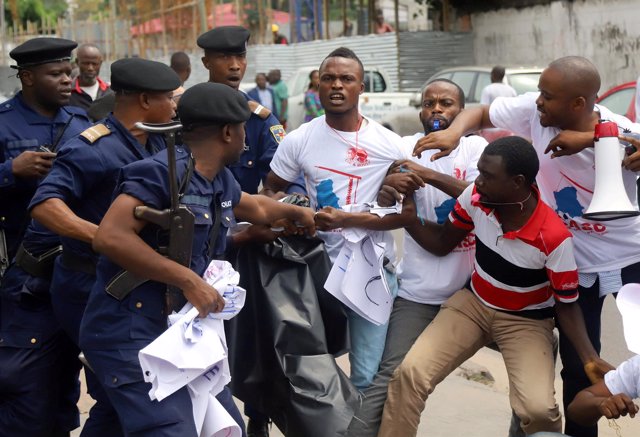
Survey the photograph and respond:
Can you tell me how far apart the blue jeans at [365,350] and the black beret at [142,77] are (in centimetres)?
134

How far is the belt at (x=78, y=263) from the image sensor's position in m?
4.30

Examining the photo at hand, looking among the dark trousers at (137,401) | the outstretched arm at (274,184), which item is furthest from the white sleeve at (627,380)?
the outstretched arm at (274,184)

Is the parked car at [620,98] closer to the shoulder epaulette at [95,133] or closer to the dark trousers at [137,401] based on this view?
the shoulder epaulette at [95,133]

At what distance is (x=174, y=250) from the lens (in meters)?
3.63

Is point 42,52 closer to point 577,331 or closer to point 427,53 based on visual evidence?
point 577,331

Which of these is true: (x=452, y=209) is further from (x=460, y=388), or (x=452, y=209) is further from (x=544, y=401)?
(x=460, y=388)

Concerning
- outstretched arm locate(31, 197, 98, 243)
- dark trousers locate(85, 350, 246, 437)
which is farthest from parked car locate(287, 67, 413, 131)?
dark trousers locate(85, 350, 246, 437)

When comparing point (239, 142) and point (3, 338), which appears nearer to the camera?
point (239, 142)

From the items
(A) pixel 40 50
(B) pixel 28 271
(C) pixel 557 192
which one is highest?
(A) pixel 40 50

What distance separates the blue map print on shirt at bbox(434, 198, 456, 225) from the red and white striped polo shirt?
24 cm

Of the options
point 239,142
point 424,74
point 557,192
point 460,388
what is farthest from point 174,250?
point 424,74

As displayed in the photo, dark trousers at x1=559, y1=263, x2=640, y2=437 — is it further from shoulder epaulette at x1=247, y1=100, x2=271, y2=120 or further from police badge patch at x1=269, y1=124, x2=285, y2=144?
shoulder epaulette at x1=247, y1=100, x2=271, y2=120

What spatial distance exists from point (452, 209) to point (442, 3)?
794 inches

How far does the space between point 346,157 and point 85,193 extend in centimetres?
121
